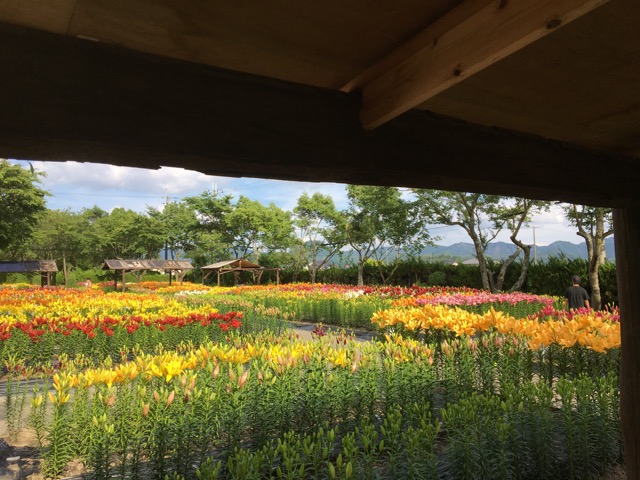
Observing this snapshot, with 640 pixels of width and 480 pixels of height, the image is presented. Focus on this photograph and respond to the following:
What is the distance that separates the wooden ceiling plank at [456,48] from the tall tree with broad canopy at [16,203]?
24845mm

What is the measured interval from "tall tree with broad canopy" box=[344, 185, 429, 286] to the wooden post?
61.3 feet

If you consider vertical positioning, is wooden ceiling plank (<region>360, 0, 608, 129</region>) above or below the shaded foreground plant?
above

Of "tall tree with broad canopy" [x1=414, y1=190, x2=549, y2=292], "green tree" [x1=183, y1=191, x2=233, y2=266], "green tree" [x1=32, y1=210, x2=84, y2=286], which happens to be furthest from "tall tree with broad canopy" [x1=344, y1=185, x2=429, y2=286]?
"green tree" [x1=32, y1=210, x2=84, y2=286]

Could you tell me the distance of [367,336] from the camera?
11.3 m

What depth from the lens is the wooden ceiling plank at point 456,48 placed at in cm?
107

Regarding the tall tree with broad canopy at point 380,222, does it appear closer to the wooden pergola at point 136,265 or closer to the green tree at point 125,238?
the wooden pergola at point 136,265

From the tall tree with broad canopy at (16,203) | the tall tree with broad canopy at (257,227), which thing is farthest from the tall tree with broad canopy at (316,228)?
the tall tree with broad canopy at (16,203)

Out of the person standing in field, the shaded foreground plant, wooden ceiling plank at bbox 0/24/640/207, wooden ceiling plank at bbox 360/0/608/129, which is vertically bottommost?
the shaded foreground plant

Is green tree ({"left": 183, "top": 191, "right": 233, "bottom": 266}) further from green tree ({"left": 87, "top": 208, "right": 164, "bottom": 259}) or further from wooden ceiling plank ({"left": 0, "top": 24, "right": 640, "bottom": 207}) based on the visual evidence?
wooden ceiling plank ({"left": 0, "top": 24, "right": 640, "bottom": 207})

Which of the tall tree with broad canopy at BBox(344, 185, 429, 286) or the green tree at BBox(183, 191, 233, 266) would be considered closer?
the tall tree with broad canopy at BBox(344, 185, 429, 286)

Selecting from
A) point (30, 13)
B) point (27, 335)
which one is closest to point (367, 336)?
point (27, 335)

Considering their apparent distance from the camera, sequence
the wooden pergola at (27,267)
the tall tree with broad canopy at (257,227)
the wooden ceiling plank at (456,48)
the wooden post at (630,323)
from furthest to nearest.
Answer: the tall tree with broad canopy at (257,227) → the wooden pergola at (27,267) → the wooden post at (630,323) → the wooden ceiling plank at (456,48)

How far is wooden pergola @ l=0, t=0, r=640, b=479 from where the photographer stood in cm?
113

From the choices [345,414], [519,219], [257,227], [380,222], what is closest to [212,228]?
[257,227]
